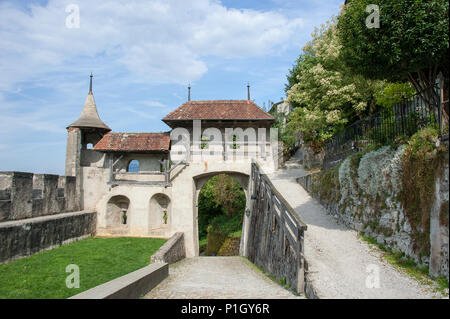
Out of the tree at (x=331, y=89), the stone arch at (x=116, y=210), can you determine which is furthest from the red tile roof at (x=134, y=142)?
the tree at (x=331, y=89)

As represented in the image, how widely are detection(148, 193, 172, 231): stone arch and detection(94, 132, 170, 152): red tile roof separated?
122 inches

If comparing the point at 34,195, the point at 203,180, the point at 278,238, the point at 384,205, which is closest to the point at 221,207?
the point at 203,180

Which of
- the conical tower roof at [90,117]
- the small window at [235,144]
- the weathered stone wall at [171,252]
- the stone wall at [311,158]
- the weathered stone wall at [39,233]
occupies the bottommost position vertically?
the weathered stone wall at [171,252]

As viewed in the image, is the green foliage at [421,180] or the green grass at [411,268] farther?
the green foliage at [421,180]

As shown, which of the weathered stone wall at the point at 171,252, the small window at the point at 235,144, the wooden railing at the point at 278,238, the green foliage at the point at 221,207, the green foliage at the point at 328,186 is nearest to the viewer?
the wooden railing at the point at 278,238

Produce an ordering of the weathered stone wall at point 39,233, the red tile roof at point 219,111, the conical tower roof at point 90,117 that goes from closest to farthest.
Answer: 1. the weathered stone wall at point 39,233
2. the red tile roof at point 219,111
3. the conical tower roof at point 90,117

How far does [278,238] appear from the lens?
10.8 metres

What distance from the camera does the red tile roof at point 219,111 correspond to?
20.6 m

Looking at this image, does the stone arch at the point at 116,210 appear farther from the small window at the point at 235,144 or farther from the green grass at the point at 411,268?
the green grass at the point at 411,268

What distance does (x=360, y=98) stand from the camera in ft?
52.7

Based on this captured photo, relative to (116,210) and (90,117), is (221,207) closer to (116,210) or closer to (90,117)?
(116,210)

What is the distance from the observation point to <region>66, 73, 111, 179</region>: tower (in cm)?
2002

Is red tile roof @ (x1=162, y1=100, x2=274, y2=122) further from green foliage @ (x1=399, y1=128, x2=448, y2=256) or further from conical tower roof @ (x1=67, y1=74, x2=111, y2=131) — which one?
green foliage @ (x1=399, y1=128, x2=448, y2=256)
